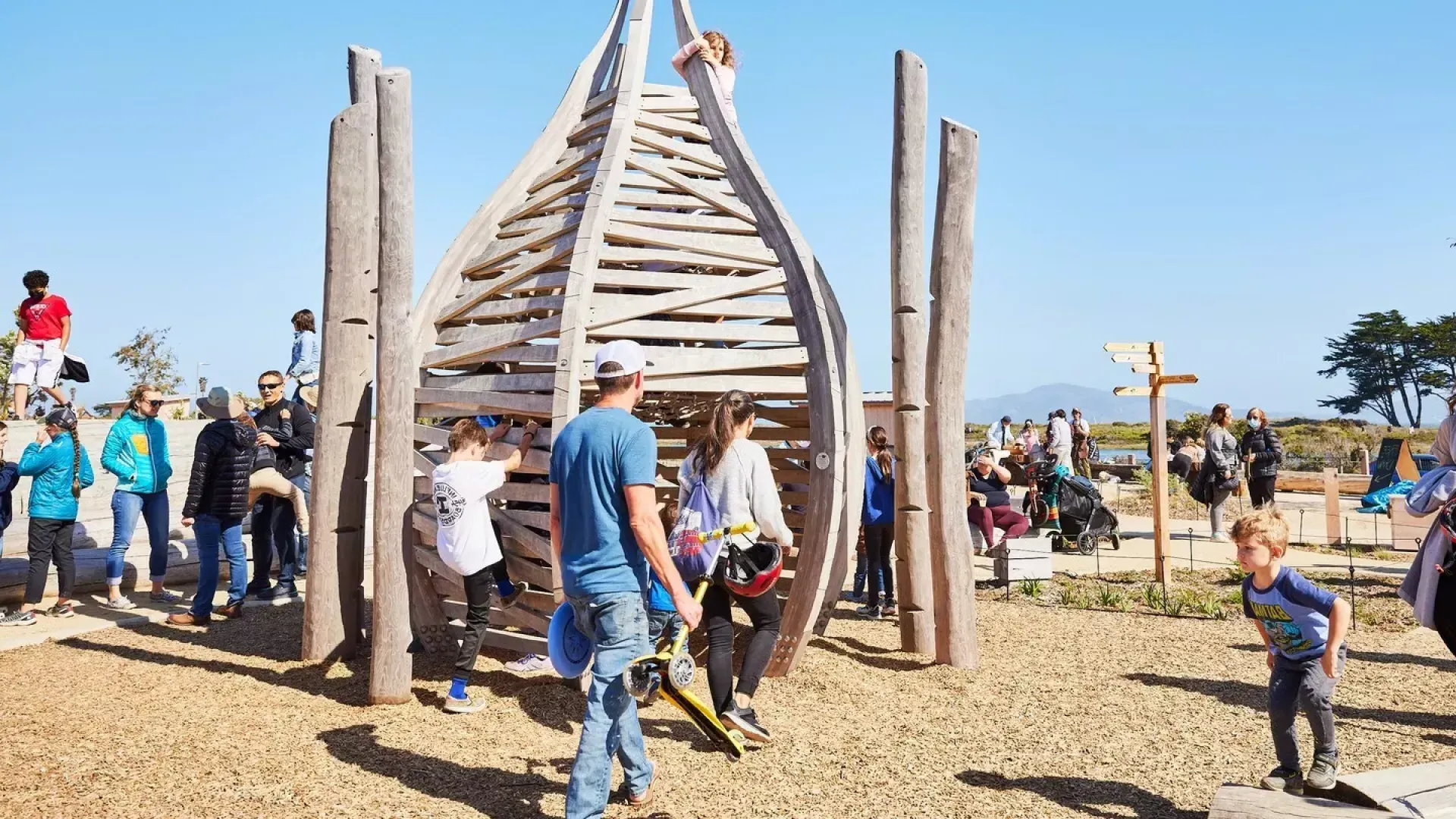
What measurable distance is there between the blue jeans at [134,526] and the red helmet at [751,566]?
5468 millimetres

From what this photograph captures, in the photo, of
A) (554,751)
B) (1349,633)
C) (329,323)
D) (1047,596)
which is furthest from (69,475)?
(1349,633)

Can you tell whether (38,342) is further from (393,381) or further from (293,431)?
(393,381)

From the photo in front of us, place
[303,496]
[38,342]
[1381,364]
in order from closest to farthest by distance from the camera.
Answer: [303,496] < [38,342] < [1381,364]

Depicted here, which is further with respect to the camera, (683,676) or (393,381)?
(393,381)

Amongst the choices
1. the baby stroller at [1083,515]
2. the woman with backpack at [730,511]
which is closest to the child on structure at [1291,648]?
the woman with backpack at [730,511]

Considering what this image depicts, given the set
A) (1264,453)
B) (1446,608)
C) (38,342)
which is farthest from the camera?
(1264,453)

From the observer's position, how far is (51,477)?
24.3 feet

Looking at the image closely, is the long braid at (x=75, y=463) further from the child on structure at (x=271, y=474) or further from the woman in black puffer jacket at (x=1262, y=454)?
the woman in black puffer jacket at (x=1262, y=454)

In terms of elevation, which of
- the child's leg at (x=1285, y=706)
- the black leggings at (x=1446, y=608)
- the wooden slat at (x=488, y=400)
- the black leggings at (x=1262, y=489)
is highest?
the wooden slat at (x=488, y=400)

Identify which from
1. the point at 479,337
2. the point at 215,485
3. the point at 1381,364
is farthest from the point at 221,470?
the point at 1381,364

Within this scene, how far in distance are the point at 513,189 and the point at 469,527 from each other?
2643 mm

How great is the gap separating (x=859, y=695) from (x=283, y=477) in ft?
16.4

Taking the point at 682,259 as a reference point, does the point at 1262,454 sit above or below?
below

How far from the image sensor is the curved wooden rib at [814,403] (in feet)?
19.1
